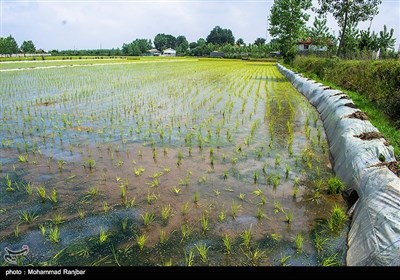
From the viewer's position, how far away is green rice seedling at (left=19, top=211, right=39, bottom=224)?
3.25m

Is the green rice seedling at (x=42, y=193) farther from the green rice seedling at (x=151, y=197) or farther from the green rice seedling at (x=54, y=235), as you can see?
the green rice seedling at (x=151, y=197)

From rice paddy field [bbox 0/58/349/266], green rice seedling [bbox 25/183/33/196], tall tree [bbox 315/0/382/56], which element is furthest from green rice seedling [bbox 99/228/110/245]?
tall tree [bbox 315/0/382/56]

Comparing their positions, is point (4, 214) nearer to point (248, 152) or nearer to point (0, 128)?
point (248, 152)

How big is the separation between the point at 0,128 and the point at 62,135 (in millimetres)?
1810

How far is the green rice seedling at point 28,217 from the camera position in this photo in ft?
10.6

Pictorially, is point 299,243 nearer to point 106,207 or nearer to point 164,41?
point 106,207

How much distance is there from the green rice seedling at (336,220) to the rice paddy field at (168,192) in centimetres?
1

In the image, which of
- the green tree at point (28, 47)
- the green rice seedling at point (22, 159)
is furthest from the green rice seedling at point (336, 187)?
the green tree at point (28, 47)

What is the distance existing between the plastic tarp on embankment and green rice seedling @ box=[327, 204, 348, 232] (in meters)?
0.14

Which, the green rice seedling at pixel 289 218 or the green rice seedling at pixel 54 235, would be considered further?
the green rice seedling at pixel 289 218

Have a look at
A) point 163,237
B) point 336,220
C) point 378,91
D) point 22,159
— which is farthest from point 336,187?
point 378,91

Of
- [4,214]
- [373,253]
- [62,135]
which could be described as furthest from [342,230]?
[62,135]

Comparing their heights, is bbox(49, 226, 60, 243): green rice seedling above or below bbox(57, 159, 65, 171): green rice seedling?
below

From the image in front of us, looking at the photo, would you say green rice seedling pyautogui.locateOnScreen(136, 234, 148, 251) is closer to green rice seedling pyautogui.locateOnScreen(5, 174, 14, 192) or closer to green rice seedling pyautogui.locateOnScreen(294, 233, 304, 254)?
green rice seedling pyautogui.locateOnScreen(294, 233, 304, 254)
